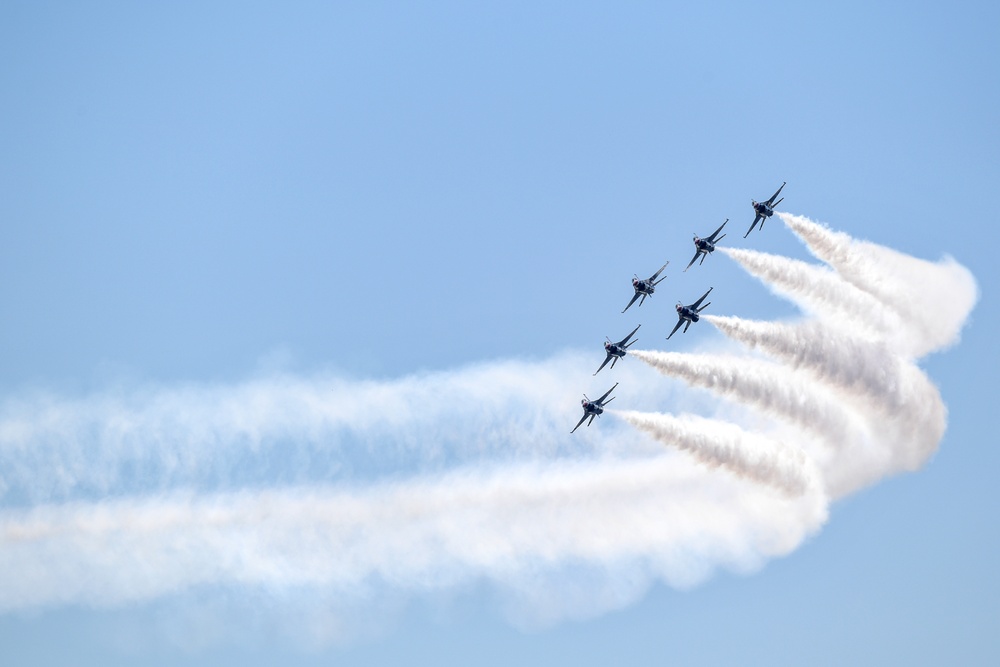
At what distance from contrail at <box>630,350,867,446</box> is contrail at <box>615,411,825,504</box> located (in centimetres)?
207

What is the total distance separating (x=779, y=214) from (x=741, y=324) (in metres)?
6.34

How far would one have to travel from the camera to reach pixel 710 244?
7412cm

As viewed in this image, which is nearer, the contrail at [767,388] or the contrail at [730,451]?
the contrail at [730,451]

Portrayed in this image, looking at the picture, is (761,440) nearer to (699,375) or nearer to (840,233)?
(699,375)

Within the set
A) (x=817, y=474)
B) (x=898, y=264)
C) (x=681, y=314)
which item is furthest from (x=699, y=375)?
(x=898, y=264)

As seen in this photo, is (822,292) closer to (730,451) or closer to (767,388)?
(767,388)

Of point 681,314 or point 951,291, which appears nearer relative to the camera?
point 681,314

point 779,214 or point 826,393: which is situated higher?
point 779,214

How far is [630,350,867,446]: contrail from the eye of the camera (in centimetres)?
7281

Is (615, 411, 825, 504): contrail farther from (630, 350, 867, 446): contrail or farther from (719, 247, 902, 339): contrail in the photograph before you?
(719, 247, 902, 339): contrail

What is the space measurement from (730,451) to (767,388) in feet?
13.7

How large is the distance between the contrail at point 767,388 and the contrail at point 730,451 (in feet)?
6.80

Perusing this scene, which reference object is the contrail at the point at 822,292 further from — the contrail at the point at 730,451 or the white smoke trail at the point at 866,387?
the contrail at the point at 730,451

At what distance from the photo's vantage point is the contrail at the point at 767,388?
72.8 m
